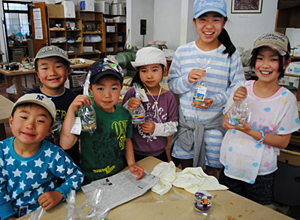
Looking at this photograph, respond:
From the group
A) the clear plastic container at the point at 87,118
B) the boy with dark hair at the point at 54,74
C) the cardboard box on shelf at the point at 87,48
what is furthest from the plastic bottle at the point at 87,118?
the cardboard box on shelf at the point at 87,48

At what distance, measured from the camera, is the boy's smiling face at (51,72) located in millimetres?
1399

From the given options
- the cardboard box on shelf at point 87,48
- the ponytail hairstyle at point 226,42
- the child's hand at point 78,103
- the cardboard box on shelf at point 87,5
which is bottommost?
the child's hand at point 78,103

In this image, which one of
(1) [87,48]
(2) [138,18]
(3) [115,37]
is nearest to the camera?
(2) [138,18]

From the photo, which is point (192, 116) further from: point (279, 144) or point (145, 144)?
point (279, 144)

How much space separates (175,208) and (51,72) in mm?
1027

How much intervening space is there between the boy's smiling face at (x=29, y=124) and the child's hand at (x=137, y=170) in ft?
1.78

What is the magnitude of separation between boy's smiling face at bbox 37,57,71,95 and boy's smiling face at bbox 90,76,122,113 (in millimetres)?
250

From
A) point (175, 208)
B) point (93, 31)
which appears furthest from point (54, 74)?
point (93, 31)

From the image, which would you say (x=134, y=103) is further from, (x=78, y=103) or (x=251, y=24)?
(x=251, y=24)

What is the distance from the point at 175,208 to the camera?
1104 millimetres

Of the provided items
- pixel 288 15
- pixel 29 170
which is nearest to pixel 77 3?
pixel 288 15

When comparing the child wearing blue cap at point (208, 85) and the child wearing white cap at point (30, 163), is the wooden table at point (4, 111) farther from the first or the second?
the child wearing blue cap at point (208, 85)

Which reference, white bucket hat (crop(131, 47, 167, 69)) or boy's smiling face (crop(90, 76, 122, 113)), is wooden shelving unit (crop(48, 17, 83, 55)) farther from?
boy's smiling face (crop(90, 76, 122, 113))

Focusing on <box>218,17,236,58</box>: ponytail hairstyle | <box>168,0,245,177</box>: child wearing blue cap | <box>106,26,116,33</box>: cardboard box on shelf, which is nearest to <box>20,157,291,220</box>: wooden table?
<box>168,0,245,177</box>: child wearing blue cap
